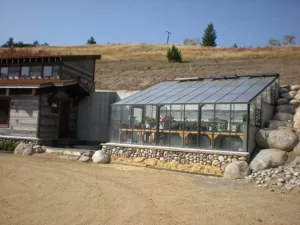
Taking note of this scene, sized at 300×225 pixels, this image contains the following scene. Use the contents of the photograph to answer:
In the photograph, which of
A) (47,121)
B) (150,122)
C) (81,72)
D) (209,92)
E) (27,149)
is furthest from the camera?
(81,72)

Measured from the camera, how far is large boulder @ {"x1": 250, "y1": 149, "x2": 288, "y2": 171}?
10.6 m

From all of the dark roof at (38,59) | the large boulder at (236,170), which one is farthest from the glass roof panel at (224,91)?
the dark roof at (38,59)

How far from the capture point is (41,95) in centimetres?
1577

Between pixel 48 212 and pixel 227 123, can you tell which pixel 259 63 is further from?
pixel 48 212

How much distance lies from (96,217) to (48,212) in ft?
3.14


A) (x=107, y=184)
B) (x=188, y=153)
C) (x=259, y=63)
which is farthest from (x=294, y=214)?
(x=259, y=63)

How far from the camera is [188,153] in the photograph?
40.0 feet

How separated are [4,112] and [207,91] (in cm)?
1059

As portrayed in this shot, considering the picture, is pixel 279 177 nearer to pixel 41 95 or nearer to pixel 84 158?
pixel 84 158

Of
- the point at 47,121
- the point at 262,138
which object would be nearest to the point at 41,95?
the point at 47,121

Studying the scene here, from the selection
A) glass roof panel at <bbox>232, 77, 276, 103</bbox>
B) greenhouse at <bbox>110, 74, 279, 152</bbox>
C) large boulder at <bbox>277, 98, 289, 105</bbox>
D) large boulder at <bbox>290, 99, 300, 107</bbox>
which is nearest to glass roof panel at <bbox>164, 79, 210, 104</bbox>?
greenhouse at <bbox>110, 74, 279, 152</bbox>

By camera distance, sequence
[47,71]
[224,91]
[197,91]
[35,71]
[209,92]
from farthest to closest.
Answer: [35,71], [47,71], [197,91], [209,92], [224,91]

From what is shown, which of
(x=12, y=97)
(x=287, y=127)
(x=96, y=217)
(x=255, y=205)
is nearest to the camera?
(x=96, y=217)

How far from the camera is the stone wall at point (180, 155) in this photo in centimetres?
1127
